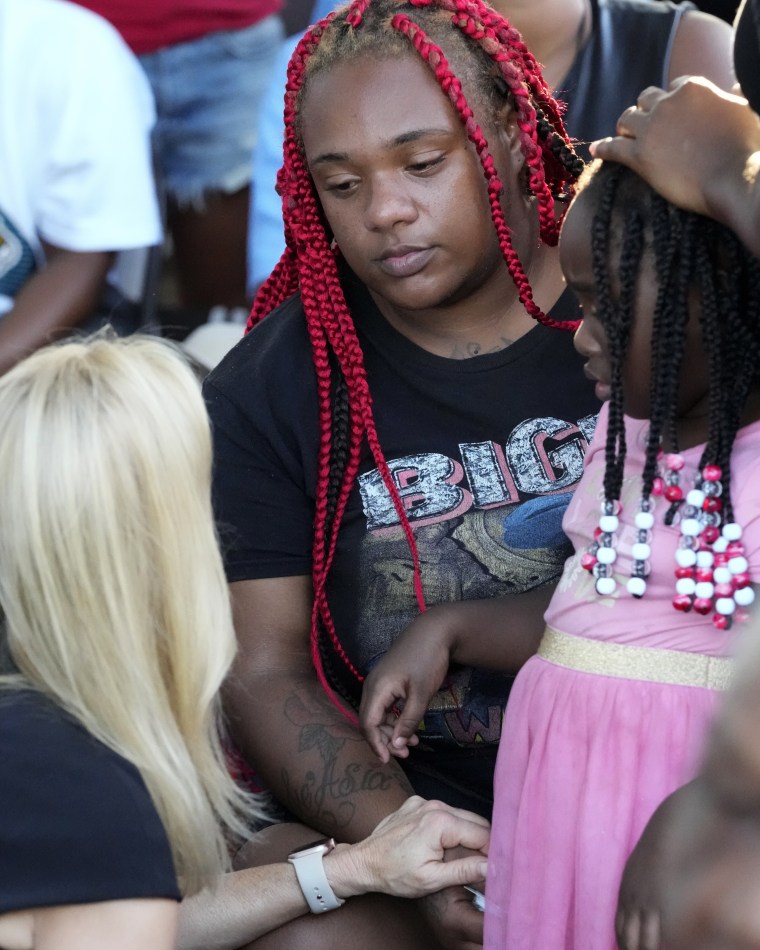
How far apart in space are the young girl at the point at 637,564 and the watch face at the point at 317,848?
0.29 metres

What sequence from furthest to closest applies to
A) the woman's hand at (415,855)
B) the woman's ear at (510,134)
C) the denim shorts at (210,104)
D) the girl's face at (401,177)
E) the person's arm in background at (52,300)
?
1. the denim shorts at (210,104)
2. the person's arm in background at (52,300)
3. the woman's ear at (510,134)
4. the girl's face at (401,177)
5. the woman's hand at (415,855)

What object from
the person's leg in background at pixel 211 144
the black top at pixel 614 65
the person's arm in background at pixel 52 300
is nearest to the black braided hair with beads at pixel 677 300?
the black top at pixel 614 65

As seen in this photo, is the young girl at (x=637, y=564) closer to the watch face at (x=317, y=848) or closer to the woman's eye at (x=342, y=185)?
the watch face at (x=317, y=848)

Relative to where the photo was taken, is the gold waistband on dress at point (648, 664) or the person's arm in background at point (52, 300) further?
the person's arm in background at point (52, 300)

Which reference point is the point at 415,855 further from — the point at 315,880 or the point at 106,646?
the point at 106,646

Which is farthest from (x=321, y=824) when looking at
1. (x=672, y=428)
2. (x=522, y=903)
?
(x=672, y=428)

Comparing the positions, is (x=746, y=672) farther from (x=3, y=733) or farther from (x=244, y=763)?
(x=244, y=763)

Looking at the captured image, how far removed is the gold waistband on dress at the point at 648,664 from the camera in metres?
1.77

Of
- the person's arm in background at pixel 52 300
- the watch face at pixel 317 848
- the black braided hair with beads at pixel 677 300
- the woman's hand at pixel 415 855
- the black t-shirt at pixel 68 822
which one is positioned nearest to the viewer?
the black t-shirt at pixel 68 822

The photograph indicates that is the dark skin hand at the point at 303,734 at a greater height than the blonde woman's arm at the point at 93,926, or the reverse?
the blonde woman's arm at the point at 93,926

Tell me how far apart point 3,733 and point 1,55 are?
2081 millimetres

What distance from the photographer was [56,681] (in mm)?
1666

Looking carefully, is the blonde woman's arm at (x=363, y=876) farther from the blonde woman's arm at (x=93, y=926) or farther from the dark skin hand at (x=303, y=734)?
the blonde woman's arm at (x=93, y=926)

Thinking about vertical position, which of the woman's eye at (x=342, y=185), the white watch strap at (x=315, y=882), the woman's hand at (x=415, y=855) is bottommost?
the white watch strap at (x=315, y=882)
